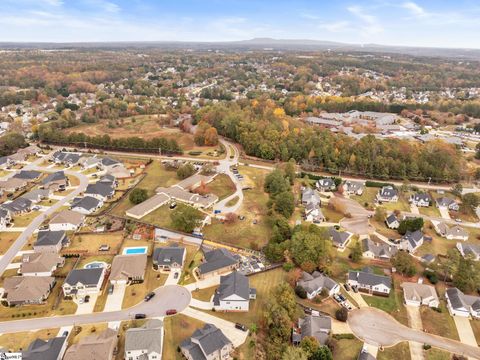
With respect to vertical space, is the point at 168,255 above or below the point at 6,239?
above

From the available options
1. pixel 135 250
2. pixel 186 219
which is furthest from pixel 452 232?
pixel 135 250

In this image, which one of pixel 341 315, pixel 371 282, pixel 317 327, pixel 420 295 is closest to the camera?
pixel 317 327

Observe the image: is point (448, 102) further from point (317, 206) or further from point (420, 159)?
point (317, 206)

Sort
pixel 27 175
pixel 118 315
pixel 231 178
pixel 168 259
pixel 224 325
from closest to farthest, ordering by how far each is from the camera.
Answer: pixel 224 325
pixel 118 315
pixel 168 259
pixel 27 175
pixel 231 178

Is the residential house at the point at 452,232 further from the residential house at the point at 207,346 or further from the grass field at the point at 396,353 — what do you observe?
the residential house at the point at 207,346

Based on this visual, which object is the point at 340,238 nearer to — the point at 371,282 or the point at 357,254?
the point at 357,254

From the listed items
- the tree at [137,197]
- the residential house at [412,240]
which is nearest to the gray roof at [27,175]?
the tree at [137,197]

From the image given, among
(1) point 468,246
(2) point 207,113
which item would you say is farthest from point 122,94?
(1) point 468,246
